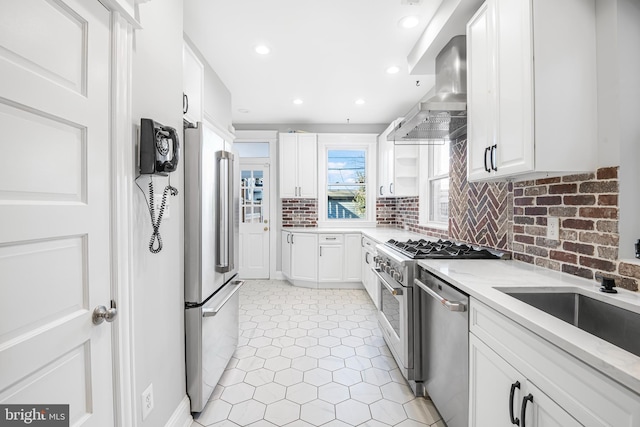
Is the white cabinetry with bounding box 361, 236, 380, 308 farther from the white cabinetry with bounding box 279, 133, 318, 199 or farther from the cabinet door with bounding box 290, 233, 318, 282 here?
the white cabinetry with bounding box 279, 133, 318, 199

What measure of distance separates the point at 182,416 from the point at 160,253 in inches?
37.5

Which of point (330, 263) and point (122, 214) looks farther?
point (330, 263)

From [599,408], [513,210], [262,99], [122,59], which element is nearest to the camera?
[599,408]

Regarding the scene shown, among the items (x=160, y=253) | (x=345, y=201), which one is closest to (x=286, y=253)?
(x=345, y=201)

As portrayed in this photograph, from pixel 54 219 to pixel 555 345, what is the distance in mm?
1531

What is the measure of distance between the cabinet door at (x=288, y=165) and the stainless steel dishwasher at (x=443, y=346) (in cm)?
309

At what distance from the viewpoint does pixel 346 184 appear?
193 inches

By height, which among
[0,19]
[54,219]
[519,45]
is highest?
[519,45]

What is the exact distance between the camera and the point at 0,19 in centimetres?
72

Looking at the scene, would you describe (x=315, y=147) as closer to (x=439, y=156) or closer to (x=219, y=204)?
(x=439, y=156)

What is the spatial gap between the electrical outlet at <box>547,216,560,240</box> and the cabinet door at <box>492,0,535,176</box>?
41cm

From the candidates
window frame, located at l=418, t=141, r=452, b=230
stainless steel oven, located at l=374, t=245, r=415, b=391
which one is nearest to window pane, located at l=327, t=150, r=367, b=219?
window frame, located at l=418, t=141, r=452, b=230

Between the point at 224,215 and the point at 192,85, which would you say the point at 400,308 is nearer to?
the point at 224,215

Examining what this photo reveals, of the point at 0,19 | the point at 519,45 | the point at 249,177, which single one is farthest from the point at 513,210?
the point at 249,177
